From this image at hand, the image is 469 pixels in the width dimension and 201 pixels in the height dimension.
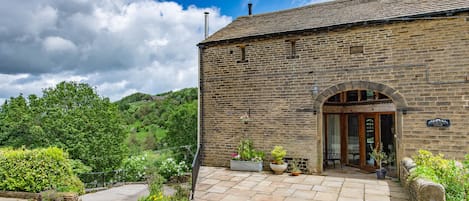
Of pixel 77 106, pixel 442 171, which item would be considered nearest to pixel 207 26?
pixel 442 171

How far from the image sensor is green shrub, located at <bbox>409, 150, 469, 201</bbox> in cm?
462

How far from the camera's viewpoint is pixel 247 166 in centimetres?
874

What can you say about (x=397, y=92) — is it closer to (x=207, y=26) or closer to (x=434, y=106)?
(x=434, y=106)

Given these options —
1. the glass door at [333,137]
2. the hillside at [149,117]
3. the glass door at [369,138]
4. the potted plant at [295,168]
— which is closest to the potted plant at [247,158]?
the potted plant at [295,168]

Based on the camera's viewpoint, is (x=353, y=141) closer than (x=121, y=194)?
No

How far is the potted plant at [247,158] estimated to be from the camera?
8.68 meters

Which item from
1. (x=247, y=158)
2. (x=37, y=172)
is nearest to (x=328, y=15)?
(x=247, y=158)

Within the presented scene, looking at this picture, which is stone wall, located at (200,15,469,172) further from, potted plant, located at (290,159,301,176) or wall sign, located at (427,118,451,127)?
potted plant, located at (290,159,301,176)

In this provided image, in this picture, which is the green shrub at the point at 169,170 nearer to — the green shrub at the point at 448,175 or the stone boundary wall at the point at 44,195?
the stone boundary wall at the point at 44,195

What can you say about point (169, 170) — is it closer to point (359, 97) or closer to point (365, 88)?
point (365, 88)

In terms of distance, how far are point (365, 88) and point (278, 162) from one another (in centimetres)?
331

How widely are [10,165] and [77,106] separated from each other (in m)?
16.3

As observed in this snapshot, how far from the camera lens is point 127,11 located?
29.9ft

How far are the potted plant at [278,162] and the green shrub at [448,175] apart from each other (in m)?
3.54
